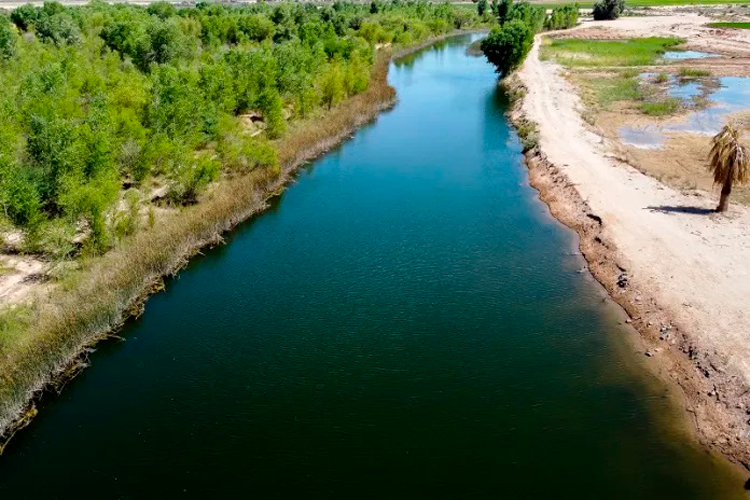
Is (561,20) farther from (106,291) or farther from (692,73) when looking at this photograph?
(106,291)

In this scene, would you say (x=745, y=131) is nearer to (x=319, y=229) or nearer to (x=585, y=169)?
(x=585, y=169)

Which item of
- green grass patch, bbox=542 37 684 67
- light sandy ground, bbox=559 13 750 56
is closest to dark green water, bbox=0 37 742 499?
green grass patch, bbox=542 37 684 67

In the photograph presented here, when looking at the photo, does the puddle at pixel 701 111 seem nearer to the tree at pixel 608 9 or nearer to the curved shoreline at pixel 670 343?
the curved shoreline at pixel 670 343

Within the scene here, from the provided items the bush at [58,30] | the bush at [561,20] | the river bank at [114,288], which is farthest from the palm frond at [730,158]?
the bush at [561,20]

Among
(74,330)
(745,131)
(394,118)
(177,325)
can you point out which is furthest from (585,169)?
(74,330)

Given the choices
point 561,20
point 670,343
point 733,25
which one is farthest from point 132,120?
point 733,25

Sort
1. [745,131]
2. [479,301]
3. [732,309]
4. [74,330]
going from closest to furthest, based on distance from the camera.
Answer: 1. [74,330]
2. [732,309]
3. [479,301]
4. [745,131]
